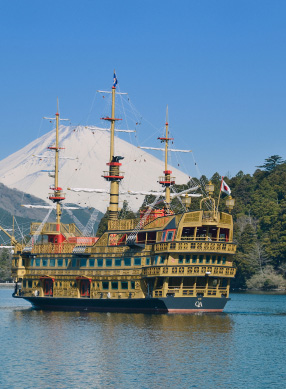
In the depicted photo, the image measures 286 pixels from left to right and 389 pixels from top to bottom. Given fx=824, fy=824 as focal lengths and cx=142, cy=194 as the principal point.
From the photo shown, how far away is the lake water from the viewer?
39.3 meters

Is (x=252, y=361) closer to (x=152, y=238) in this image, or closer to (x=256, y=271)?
(x=152, y=238)

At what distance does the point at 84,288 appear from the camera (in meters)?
75.4

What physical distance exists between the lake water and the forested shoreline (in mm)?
48835

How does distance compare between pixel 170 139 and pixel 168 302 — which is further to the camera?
pixel 170 139

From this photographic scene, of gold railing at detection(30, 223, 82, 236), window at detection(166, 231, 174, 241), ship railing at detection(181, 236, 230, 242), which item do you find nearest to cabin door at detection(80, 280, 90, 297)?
gold railing at detection(30, 223, 82, 236)

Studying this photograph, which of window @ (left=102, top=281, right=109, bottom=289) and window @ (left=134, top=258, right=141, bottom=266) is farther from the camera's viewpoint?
window @ (left=102, top=281, right=109, bottom=289)

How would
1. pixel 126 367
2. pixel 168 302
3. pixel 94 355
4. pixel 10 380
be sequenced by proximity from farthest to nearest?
pixel 168 302
pixel 94 355
pixel 126 367
pixel 10 380

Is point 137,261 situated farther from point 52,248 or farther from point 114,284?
point 52,248

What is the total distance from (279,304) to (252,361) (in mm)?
42367

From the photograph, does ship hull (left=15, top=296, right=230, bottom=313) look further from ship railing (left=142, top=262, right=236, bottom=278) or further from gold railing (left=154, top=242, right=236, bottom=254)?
gold railing (left=154, top=242, right=236, bottom=254)

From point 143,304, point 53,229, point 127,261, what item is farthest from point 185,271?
point 53,229

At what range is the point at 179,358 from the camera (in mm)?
44438

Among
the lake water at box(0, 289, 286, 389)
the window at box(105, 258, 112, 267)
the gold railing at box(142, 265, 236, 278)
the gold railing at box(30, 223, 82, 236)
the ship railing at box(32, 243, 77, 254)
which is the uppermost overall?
the gold railing at box(30, 223, 82, 236)

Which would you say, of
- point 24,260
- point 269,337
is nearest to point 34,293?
point 24,260
